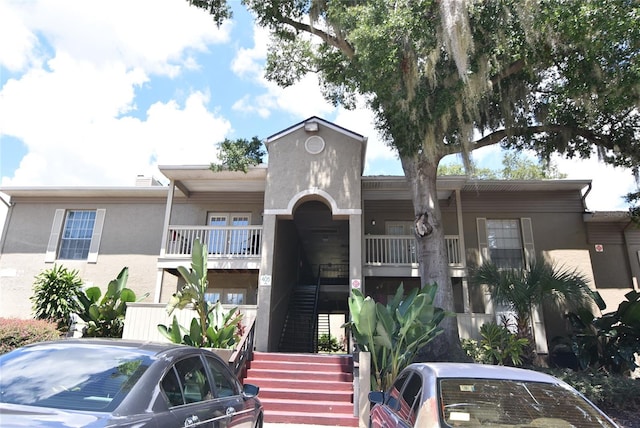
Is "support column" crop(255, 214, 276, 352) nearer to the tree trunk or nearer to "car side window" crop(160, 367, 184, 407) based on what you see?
the tree trunk

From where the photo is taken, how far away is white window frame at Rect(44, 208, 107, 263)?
15.8 meters

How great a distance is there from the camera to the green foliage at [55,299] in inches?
484

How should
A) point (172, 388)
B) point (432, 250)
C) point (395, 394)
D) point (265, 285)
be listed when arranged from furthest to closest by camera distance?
1. point (265, 285)
2. point (432, 250)
3. point (395, 394)
4. point (172, 388)

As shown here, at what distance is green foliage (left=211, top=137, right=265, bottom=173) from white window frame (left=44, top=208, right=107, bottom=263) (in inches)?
245

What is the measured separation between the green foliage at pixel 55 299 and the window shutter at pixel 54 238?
355 cm

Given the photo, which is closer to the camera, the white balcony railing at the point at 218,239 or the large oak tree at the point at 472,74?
the large oak tree at the point at 472,74

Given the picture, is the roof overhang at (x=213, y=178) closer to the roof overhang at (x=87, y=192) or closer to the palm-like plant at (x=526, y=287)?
the roof overhang at (x=87, y=192)

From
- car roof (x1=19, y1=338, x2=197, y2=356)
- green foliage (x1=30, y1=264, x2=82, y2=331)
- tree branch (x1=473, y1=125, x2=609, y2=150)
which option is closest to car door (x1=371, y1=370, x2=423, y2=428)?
car roof (x1=19, y1=338, x2=197, y2=356)

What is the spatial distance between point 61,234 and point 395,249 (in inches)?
497

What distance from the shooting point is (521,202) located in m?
15.3

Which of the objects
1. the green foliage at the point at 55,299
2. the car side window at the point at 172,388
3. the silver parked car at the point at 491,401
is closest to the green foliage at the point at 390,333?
the silver parked car at the point at 491,401

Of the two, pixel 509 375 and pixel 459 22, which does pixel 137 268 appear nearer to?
pixel 459 22

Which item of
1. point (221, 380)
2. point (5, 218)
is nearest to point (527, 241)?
point (221, 380)

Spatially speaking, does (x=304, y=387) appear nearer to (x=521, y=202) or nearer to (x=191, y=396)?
(x=191, y=396)
